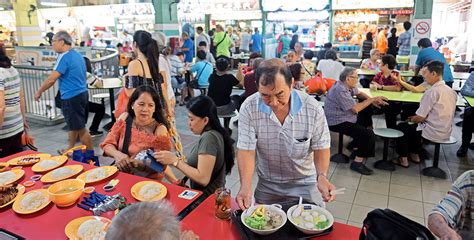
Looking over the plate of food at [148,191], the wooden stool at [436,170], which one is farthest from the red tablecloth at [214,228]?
the wooden stool at [436,170]

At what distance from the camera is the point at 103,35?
647 inches

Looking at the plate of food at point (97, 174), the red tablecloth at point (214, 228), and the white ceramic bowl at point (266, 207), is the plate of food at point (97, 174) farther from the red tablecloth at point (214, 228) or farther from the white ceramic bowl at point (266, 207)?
the white ceramic bowl at point (266, 207)

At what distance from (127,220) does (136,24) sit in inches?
613

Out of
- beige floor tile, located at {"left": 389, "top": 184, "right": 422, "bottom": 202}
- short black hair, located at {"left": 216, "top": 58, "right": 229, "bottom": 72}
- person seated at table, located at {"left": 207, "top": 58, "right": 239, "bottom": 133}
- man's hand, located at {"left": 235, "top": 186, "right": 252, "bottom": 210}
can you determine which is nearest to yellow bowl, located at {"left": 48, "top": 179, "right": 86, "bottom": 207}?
man's hand, located at {"left": 235, "top": 186, "right": 252, "bottom": 210}

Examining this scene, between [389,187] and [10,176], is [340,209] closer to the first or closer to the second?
[389,187]

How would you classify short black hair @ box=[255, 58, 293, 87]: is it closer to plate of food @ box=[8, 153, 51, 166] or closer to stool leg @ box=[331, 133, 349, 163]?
plate of food @ box=[8, 153, 51, 166]

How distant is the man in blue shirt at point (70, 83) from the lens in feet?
14.1

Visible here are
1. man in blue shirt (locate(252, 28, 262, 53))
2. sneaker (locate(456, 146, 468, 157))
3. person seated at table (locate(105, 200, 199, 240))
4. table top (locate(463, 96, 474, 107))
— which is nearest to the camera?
person seated at table (locate(105, 200, 199, 240))

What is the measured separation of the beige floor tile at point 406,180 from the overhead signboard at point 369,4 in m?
8.03

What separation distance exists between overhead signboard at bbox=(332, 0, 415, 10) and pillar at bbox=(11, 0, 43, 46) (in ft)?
34.9

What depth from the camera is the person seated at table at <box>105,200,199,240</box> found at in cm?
107

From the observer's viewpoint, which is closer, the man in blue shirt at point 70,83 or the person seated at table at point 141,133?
the person seated at table at point 141,133

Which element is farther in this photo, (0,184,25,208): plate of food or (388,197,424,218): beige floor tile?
(388,197,424,218): beige floor tile

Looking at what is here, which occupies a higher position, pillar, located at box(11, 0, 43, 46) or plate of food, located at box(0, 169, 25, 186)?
pillar, located at box(11, 0, 43, 46)
